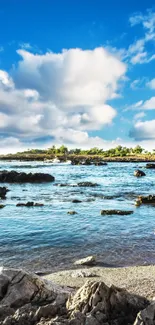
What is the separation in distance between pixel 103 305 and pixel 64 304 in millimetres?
1046

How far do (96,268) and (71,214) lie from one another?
14116mm

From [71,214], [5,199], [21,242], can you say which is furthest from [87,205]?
[21,242]

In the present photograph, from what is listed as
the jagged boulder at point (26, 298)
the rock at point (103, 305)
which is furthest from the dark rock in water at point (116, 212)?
the rock at point (103, 305)

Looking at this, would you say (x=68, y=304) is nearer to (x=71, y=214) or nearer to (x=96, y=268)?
(x=96, y=268)

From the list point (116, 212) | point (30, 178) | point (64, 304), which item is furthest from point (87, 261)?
point (30, 178)

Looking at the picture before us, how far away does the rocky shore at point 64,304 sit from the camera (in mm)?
7318

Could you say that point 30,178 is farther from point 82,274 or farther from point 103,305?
point 103,305

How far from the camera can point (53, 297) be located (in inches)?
332

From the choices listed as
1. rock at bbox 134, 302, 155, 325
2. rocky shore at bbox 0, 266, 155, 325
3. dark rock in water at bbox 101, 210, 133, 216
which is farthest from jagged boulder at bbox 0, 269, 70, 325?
dark rock in water at bbox 101, 210, 133, 216

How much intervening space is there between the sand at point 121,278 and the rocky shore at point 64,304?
2537mm

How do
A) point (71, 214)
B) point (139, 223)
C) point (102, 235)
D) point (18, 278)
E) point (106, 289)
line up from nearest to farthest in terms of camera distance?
point (106, 289) < point (18, 278) < point (102, 235) < point (139, 223) < point (71, 214)

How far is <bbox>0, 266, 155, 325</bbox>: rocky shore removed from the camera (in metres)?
7.32

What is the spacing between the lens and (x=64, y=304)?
817cm

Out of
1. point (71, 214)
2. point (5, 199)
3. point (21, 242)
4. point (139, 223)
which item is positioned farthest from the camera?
point (5, 199)
